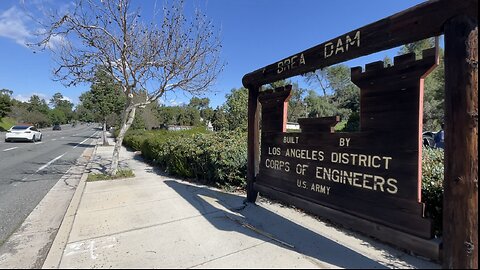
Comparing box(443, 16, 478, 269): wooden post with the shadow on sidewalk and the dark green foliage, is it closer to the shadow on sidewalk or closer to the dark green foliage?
the shadow on sidewalk

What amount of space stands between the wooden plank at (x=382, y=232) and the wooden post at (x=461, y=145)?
116mm

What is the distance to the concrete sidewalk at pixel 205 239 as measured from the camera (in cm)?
317

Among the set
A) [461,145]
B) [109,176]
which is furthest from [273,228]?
[109,176]

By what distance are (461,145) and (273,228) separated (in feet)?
8.24

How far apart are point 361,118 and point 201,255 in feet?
7.69

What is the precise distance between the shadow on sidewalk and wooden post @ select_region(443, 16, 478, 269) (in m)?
0.82

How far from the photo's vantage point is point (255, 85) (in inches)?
210

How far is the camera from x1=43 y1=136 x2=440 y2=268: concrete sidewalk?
317 cm

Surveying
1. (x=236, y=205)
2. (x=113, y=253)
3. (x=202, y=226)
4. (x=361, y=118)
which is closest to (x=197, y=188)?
(x=236, y=205)

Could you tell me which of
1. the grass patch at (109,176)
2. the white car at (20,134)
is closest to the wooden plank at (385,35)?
the grass patch at (109,176)

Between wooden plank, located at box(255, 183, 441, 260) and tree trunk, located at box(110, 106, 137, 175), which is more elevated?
tree trunk, located at box(110, 106, 137, 175)

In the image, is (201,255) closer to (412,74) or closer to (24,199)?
(412,74)

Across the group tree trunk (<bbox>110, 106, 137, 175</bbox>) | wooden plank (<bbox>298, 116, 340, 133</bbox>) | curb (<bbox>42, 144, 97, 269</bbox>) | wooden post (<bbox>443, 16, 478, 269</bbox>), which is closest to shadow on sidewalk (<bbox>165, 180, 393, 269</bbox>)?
→ wooden post (<bbox>443, 16, 478, 269</bbox>)

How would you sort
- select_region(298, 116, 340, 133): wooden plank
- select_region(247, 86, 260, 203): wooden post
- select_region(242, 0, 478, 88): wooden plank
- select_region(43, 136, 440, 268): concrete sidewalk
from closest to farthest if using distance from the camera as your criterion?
select_region(242, 0, 478, 88): wooden plank → select_region(43, 136, 440, 268): concrete sidewalk → select_region(298, 116, 340, 133): wooden plank → select_region(247, 86, 260, 203): wooden post
